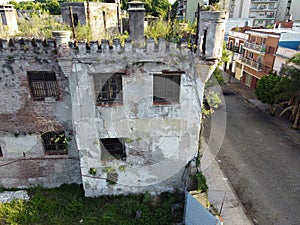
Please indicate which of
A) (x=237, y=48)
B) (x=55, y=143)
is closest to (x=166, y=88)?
(x=55, y=143)

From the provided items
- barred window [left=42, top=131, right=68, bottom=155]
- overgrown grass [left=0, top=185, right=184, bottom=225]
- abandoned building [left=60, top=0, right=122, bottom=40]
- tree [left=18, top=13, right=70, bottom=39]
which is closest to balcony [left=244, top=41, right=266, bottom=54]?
abandoned building [left=60, top=0, right=122, bottom=40]

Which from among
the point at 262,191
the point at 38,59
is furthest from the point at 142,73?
the point at 262,191

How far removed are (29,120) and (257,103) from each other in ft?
83.8

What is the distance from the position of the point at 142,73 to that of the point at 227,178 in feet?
31.4

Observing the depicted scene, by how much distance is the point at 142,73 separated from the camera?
10.4m

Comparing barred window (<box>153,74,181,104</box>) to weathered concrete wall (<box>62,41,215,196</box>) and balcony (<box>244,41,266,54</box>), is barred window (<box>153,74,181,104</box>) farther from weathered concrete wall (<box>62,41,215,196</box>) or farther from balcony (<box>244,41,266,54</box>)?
balcony (<box>244,41,266,54</box>)

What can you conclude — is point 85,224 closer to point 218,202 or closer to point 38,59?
point 218,202

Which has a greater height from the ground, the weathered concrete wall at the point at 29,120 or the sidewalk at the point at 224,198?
the weathered concrete wall at the point at 29,120

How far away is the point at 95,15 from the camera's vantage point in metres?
15.0

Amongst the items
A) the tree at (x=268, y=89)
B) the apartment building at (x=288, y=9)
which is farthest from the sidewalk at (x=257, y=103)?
the apartment building at (x=288, y=9)

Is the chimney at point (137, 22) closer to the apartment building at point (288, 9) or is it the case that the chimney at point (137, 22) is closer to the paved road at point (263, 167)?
the paved road at point (263, 167)

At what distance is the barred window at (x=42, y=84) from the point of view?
11.2 meters

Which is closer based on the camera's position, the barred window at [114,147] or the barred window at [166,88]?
the barred window at [166,88]

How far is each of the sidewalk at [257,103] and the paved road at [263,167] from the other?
63 centimetres
